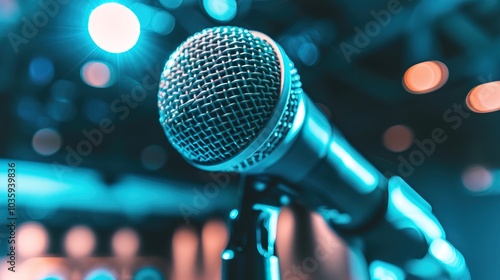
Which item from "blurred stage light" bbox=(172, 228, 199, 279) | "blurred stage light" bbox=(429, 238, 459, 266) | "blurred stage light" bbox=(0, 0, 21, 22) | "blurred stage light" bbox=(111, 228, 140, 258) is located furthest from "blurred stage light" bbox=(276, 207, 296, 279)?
"blurred stage light" bbox=(429, 238, 459, 266)

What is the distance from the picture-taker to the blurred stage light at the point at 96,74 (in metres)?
2.46

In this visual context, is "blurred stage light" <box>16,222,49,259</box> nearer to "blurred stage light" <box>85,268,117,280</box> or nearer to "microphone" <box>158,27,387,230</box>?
"blurred stage light" <box>85,268,117,280</box>

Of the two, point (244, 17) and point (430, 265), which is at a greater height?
point (244, 17)

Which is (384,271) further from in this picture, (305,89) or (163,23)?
(305,89)

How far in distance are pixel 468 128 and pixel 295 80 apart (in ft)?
8.74

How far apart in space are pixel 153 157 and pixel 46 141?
1182mm

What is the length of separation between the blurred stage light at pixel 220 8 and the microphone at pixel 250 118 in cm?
148

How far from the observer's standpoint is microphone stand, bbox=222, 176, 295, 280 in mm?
426

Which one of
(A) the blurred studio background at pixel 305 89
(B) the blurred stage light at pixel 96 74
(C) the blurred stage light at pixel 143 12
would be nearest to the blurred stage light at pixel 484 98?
(A) the blurred studio background at pixel 305 89

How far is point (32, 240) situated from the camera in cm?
466

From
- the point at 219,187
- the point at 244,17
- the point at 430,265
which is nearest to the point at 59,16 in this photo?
the point at 244,17

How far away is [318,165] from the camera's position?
0.49 metres

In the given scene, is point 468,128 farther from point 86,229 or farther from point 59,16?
point 86,229

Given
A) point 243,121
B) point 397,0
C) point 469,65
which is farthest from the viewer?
point 469,65
